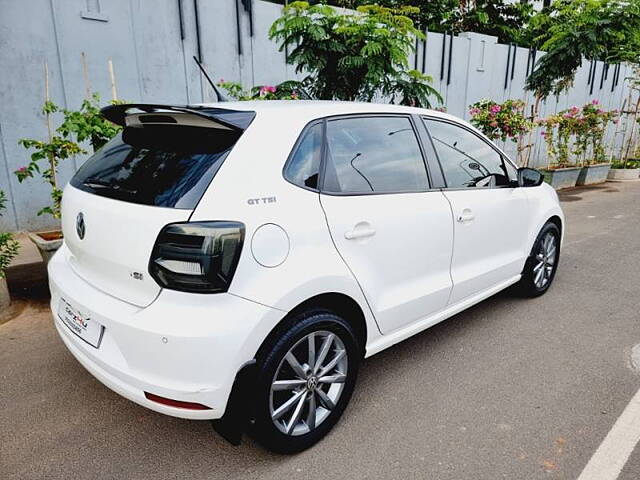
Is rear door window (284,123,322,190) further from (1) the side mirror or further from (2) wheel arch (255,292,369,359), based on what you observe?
(1) the side mirror

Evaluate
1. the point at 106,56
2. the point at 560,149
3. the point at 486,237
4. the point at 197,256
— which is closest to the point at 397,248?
the point at 486,237

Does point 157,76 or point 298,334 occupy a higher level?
point 157,76

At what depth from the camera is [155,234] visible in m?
1.94

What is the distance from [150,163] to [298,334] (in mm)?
1052

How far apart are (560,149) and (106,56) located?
9.87 m

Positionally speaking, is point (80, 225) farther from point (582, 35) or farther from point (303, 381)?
point (582, 35)

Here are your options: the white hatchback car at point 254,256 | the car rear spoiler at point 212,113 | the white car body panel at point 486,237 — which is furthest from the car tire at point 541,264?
the car rear spoiler at point 212,113

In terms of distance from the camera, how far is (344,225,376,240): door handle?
7.73ft

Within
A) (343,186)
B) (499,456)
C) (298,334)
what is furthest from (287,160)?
(499,456)

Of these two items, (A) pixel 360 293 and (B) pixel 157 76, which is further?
(B) pixel 157 76

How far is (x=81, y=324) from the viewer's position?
2.23 meters

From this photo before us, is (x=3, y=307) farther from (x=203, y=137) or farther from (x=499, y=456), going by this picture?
(x=499, y=456)

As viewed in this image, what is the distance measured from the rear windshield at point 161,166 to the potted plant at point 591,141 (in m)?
11.1

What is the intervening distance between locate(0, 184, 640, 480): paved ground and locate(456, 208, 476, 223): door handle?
93cm
